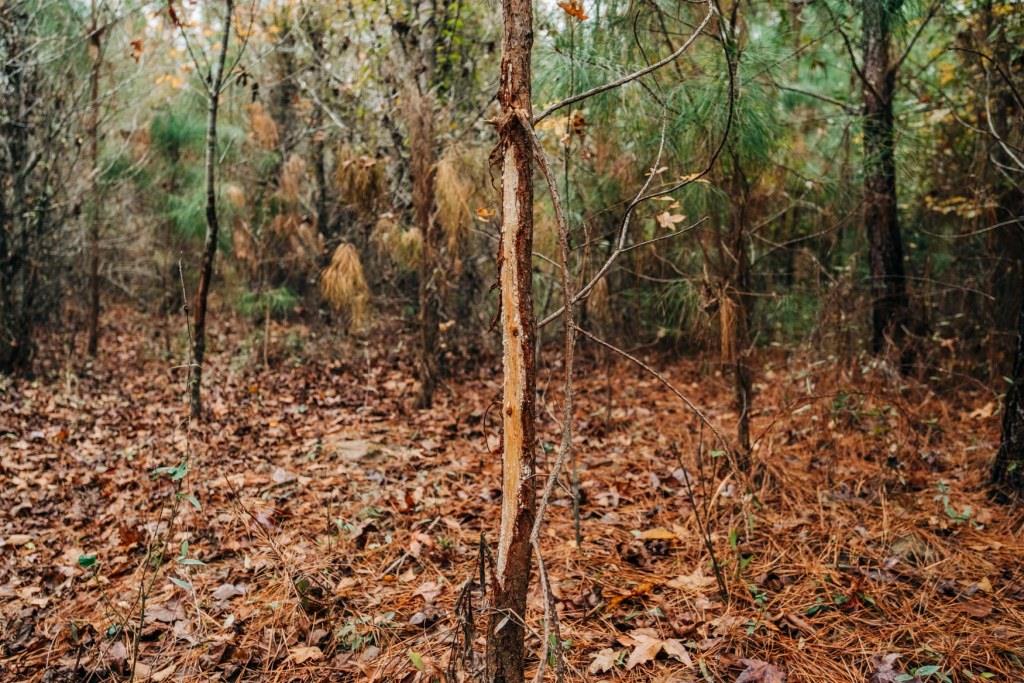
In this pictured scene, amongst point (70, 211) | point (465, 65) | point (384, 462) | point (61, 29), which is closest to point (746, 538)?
point (384, 462)

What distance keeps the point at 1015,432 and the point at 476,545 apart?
2501 mm

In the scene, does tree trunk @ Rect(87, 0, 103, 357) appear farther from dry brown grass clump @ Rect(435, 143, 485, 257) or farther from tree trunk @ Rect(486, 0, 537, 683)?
tree trunk @ Rect(486, 0, 537, 683)

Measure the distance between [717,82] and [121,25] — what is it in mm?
6860

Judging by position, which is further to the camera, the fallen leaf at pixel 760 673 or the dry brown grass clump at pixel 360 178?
the dry brown grass clump at pixel 360 178

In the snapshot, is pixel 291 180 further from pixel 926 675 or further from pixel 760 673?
pixel 926 675

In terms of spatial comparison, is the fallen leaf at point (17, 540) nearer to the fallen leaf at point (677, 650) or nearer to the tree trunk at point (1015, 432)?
the fallen leaf at point (677, 650)

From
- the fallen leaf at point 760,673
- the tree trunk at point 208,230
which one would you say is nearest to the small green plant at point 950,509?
the fallen leaf at point 760,673

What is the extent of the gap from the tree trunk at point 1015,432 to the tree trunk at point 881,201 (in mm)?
2005

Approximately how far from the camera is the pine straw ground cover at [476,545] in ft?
7.50

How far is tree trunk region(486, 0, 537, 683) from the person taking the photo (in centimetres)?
162

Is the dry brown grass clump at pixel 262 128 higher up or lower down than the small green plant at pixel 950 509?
higher up

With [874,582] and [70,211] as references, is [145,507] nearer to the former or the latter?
[874,582]

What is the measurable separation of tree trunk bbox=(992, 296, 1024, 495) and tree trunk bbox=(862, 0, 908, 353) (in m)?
2.00

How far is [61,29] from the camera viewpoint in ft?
22.2
